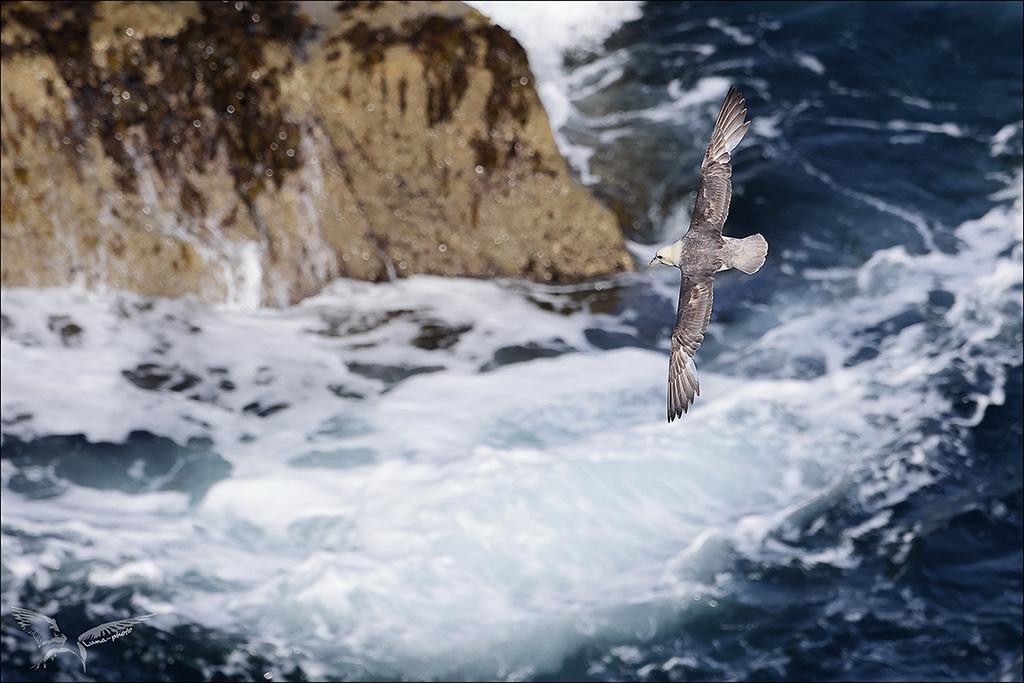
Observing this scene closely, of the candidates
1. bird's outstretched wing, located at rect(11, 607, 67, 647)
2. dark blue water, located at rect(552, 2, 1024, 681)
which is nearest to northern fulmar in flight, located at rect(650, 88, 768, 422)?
dark blue water, located at rect(552, 2, 1024, 681)

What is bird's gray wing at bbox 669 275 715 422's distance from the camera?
19.7ft

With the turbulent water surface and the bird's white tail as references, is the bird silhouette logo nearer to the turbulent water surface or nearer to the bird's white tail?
the turbulent water surface

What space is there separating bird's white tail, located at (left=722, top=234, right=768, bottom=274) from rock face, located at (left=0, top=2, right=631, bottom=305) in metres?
4.56

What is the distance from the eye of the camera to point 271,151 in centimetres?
974

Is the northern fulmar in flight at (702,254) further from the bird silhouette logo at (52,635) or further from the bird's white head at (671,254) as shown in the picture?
the bird silhouette logo at (52,635)

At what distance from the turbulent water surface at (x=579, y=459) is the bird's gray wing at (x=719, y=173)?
3.03 meters

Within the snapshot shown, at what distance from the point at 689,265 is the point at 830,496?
341cm

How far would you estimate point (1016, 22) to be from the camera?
13.8m

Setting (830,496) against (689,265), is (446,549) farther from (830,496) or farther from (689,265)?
(689,265)

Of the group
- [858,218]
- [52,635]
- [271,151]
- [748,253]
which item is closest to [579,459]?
[271,151]

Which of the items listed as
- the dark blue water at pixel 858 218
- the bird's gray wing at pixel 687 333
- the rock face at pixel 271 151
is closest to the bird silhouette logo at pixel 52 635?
the dark blue water at pixel 858 218

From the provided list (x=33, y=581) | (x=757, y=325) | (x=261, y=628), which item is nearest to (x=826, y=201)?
(x=757, y=325)

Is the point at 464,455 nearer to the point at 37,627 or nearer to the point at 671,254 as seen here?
→ the point at 37,627

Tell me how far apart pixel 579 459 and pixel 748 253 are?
3.68 metres
